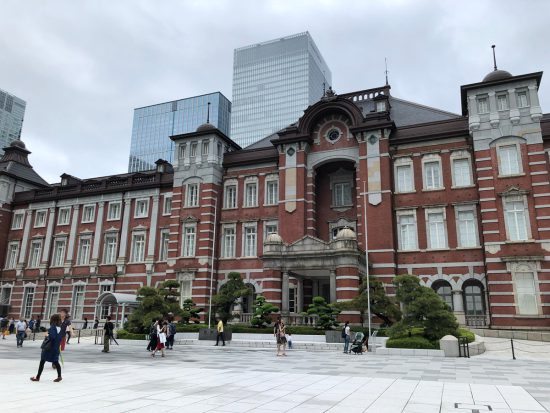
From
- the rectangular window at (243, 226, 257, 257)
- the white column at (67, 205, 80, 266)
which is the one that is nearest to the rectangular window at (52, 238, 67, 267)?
the white column at (67, 205, 80, 266)

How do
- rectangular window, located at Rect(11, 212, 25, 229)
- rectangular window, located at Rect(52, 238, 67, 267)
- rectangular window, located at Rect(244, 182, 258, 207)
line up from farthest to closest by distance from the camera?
rectangular window, located at Rect(11, 212, 25, 229) < rectangular window, located at Rect(52, 238, 67, 267) < rectangular window, located at Rect(244, 182, 258, 207)

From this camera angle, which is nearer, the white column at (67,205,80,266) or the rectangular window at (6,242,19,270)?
the white column at (67,205,80,266)

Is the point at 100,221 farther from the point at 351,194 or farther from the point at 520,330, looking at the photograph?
the point at 520,330

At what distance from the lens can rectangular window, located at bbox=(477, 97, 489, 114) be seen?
27.2 metres

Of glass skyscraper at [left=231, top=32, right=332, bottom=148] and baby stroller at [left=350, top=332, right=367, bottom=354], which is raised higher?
glass skyscraper at [left=231, top=32, right=332, bottom=148]

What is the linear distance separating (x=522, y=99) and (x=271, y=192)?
58.1 ft

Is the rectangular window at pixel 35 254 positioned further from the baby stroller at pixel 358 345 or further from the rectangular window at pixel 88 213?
the baby stroller at pixel 358 345

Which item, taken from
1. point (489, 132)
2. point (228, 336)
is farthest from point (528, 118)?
point (228, 336)

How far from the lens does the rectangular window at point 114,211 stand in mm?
38750

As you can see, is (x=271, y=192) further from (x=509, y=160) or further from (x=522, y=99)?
(x=522, y=99)

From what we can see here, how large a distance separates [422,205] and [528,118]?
313 inches

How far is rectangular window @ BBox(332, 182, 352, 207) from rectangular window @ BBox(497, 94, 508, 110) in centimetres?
→ 1082

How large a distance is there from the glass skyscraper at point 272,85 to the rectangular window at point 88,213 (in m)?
68.8

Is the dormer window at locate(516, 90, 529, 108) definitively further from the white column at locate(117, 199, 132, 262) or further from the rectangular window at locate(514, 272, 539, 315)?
the white column at locate(117, 199, 132, 262)
